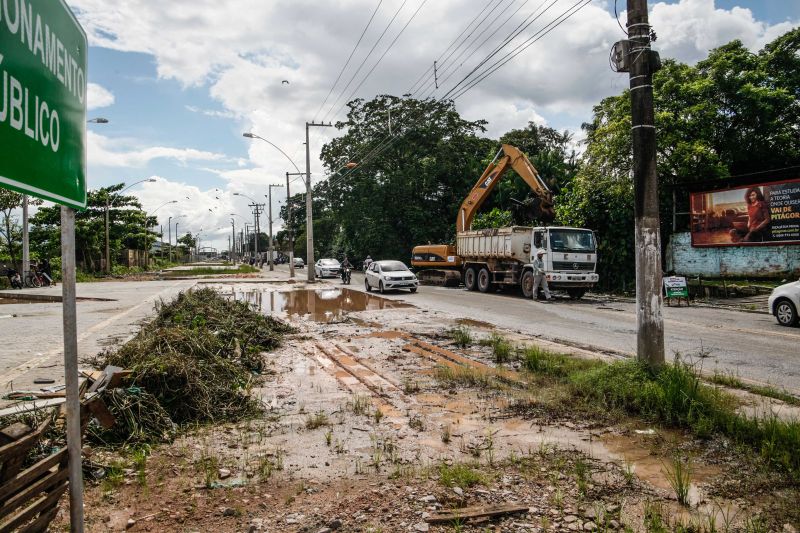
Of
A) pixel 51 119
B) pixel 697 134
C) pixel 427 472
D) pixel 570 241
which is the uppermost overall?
pixel 697 134

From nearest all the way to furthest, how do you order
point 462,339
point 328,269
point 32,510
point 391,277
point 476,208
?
point 32,510
point 462,339
point 391,277
point 476,208
point 328,269

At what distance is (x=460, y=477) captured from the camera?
393 centimetres

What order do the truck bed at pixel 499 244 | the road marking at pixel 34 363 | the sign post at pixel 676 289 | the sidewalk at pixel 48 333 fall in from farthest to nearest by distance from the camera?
1. the truck bed at pixel 499 244
2. the sign post at pixel 676 289
3. the sidewalk at pixel 48 333
4. the road marking at pixel 34 363

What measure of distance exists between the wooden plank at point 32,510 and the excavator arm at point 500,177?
1913cm

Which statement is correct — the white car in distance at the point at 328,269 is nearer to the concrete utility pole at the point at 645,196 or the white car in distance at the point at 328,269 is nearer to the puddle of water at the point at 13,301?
the puddle of water at the point at 13,301

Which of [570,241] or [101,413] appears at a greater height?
[570,241]

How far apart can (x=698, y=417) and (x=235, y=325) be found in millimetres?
8036

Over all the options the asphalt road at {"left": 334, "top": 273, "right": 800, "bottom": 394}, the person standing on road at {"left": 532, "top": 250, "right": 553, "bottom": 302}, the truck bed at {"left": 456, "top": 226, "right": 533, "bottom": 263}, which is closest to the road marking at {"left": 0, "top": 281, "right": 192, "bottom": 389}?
the asphalt road at {"left": 334, "top": 273, "right": 800, "bottom": 394}

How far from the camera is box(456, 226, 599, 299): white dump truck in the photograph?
18.7m

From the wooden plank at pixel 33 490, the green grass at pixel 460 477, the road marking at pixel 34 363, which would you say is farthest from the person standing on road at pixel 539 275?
the wooden plank at pixel 33 490

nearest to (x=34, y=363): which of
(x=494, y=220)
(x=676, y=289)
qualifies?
(x=676, y=289)

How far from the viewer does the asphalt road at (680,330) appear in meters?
7.96

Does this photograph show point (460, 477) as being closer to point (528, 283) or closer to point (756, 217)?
point (528, 283)

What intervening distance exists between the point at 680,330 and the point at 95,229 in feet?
156
